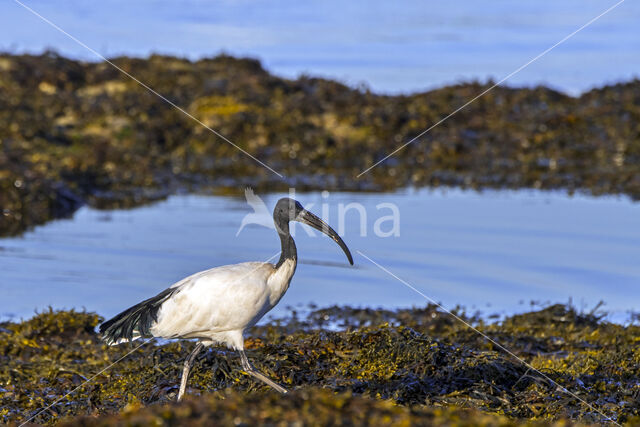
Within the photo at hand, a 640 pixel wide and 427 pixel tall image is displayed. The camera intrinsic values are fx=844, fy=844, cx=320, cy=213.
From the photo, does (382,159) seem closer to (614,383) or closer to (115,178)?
(115,178)

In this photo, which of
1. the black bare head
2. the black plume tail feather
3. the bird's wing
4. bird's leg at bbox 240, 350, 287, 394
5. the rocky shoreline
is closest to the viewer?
the bird's wing

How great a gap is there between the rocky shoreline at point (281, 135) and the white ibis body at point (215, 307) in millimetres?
10685

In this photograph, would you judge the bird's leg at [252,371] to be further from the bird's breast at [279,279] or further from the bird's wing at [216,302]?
the bird's breast at [279,279]

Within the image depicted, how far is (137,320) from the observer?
5.73m

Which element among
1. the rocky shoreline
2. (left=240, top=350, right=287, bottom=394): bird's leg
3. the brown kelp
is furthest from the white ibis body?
the rocky shoreline

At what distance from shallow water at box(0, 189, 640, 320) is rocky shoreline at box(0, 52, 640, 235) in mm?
2470

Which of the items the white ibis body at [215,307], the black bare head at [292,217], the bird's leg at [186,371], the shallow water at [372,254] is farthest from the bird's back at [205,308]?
the shallow water at [372,254]

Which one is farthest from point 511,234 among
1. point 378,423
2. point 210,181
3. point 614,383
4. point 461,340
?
point 378,423

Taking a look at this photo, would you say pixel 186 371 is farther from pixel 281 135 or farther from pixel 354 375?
pixel 281 135

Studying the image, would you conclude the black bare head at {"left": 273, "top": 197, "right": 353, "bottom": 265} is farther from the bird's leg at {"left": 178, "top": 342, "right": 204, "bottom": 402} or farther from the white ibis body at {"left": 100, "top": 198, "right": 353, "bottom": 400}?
the bird's leg at {"left": 178, "top": 342, "right": 204, "bottom": 402}

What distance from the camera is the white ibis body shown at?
5461 mm

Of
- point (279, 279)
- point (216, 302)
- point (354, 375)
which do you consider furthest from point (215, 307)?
point (354, 375)

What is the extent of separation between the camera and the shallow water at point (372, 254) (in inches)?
384

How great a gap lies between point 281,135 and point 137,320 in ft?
54.3
